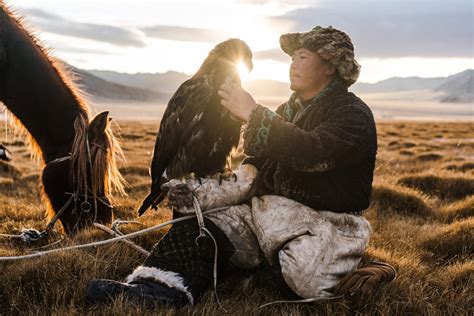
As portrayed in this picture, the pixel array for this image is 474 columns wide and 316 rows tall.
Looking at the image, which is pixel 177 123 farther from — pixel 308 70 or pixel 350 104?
pixel 350 104

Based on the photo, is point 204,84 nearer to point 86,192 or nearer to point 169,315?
point 86,192

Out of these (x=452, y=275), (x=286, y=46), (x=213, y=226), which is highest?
(x=286, y=46)

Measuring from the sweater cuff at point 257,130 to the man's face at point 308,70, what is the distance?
45cm

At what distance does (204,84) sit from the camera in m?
4.14

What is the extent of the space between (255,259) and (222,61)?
5.28ft

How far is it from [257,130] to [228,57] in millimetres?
1178

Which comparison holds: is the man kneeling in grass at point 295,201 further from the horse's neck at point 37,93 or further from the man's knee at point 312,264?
the horse's neck at point 37,93

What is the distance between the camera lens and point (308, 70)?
12.0 ft

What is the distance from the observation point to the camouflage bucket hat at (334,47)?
11.7 ft

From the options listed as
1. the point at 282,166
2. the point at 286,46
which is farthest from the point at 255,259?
the point at 286,46

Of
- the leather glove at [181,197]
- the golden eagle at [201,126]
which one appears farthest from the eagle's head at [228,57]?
the leather glove at [181,197]

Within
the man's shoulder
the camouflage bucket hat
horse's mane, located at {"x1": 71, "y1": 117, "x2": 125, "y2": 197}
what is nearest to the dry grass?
horse's mane, located at {"x1": 71, "y1": 117, "x2": 125, "y2": 197}

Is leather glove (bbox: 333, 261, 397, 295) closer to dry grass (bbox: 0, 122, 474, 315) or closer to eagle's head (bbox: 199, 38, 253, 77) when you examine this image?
dry grass (bbox: 0, 122, 474, 315)

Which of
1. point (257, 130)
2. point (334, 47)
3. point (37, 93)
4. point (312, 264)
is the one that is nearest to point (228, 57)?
point (334, 47)
